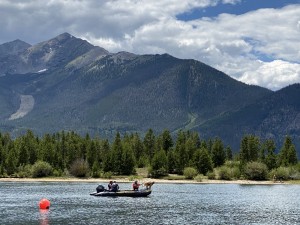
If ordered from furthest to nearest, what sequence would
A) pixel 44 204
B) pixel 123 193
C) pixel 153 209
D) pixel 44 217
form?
pixel 123 193 → pixel 153 209 → pixel 44 204 → pixel 44 217

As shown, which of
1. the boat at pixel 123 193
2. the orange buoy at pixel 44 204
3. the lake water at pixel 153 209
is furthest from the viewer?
the boat at pixel 123 193

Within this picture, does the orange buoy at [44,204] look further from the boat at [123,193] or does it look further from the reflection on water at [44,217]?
the boat at [123,193]

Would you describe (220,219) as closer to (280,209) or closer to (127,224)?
(127,224)

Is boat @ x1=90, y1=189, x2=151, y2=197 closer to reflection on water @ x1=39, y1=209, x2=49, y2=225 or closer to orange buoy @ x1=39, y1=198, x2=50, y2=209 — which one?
orange buoy @ x1=39, y1=198, x2=50, y2=209

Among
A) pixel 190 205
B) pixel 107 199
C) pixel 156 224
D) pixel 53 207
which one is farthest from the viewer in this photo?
pixel 107 199

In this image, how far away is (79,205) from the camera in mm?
112500

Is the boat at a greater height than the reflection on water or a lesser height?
greater

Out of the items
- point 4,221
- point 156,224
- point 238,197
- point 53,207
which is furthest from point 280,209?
point 4,221

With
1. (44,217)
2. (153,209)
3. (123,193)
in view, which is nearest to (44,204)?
(44,217)

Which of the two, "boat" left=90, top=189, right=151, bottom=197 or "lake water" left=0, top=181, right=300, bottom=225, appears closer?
"lake water" left=0, top=181, right=300, bottom=225

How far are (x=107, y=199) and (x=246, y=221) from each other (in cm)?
5056

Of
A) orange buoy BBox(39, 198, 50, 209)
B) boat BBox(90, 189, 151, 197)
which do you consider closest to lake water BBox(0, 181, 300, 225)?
orange buoy BBox(39, 198, 50, 209)

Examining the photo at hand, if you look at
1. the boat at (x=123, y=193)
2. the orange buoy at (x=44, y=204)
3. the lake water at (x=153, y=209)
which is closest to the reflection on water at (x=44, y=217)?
the lake water at (x=153, y=209)

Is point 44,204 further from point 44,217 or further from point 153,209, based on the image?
point 153,209
